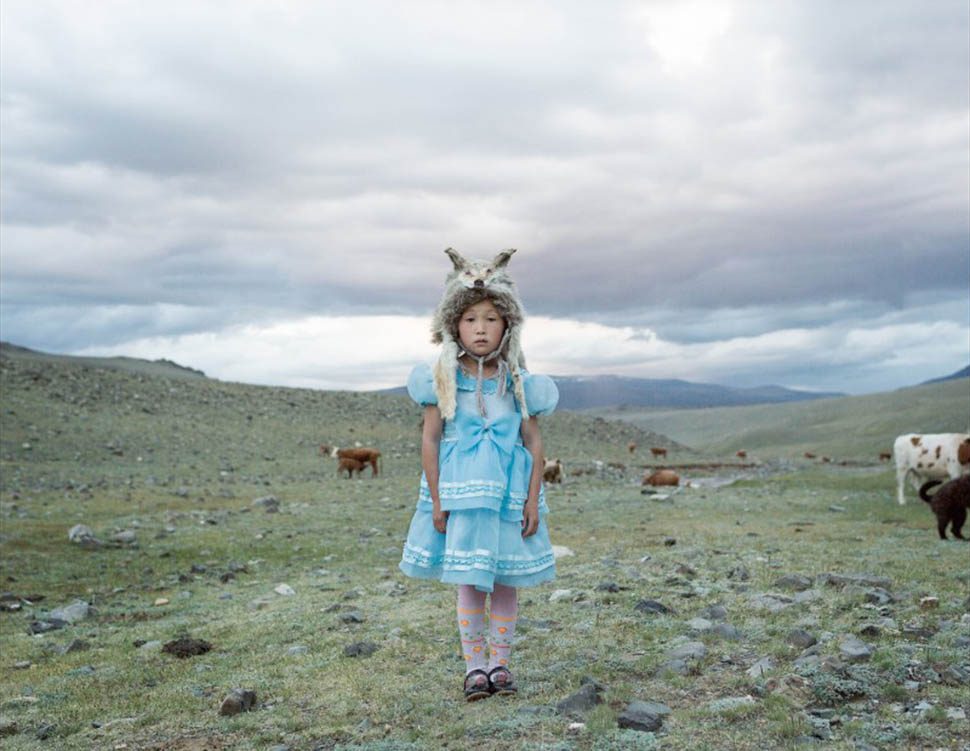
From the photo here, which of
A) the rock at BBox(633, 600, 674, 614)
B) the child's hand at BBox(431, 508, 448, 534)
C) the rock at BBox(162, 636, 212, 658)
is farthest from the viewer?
the rock at BBox(162, 636, 212, 658)

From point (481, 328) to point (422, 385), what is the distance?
668mm

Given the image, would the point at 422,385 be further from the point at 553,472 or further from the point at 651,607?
the point at 553,472

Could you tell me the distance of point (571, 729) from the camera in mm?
5461

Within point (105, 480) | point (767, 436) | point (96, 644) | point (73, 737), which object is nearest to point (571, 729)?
point (73, 737)

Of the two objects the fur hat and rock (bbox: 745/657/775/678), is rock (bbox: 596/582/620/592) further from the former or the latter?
the fur hat

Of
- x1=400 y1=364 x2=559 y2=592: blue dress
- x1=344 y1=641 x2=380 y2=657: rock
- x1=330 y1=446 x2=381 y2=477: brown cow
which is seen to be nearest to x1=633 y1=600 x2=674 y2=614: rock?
x1=400 y1=364 x2=559 y2=592: blue dress

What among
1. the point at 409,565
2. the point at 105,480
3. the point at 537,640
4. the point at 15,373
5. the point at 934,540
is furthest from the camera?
the point at 15,373

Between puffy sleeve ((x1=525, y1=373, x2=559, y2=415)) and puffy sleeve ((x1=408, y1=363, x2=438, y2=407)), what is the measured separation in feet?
2.53

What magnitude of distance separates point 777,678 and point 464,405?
3121mm

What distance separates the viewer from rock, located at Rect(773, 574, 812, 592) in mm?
9125

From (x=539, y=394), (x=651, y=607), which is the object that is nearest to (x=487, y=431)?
(x=539, y=394)

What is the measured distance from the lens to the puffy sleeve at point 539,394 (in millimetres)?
6785

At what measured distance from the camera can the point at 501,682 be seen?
6367 millimetres

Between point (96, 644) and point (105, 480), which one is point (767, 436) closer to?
point (105, 480)
